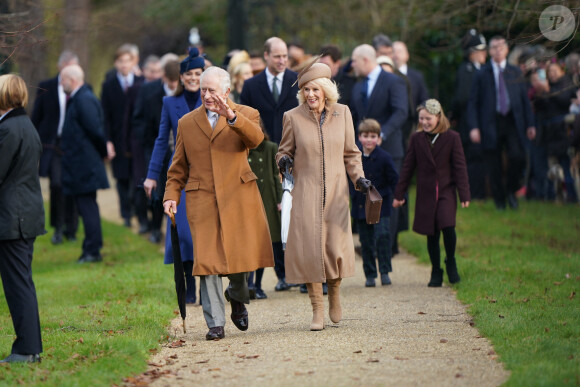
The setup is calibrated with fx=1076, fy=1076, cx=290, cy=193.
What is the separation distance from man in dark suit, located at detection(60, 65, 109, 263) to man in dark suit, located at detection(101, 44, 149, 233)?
2.66m

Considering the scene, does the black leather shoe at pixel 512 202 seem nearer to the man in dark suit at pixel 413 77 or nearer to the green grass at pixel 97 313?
the man in dark suit at pixel 413 77

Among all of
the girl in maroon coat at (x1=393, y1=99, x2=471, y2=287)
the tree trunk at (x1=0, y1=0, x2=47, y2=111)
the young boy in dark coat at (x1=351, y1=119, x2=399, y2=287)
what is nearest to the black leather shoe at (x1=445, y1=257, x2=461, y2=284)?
the girl in maroon coat at (x1=393, y1=99, x2=471, y2=287)

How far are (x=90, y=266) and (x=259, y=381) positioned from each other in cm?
667

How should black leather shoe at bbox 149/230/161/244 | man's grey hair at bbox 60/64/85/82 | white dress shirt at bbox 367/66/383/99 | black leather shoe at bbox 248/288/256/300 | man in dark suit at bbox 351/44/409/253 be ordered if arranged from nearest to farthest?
black leather shoe at bbox 248/288/256/300 → man in dark suit at bbox 351/44/409/253 → white dress shirt at bbox 367/66/383/99 → man's grey hair at bbox 60/64/85/82 → black leather shoe at bbox 149/230/161/244

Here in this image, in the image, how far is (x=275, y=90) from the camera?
430 inches

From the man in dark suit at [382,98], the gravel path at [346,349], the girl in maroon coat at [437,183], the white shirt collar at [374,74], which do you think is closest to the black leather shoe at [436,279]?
the girl in maroon coat at [437,183]

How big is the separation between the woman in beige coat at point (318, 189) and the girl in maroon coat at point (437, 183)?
210 centimetres

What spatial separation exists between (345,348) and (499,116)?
9299 millimetres

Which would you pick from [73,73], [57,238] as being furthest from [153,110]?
[57,238]

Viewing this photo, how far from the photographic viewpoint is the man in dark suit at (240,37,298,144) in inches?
428

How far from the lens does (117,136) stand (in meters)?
16.2

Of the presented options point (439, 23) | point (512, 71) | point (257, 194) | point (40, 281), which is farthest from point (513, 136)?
point (257, 194)

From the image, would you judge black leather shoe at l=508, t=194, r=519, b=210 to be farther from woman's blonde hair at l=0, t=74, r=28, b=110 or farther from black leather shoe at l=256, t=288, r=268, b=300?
woman's blonde hair at l=0, t=74, r=28, b=110

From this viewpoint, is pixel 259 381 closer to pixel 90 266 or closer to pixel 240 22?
pixel 90 266
